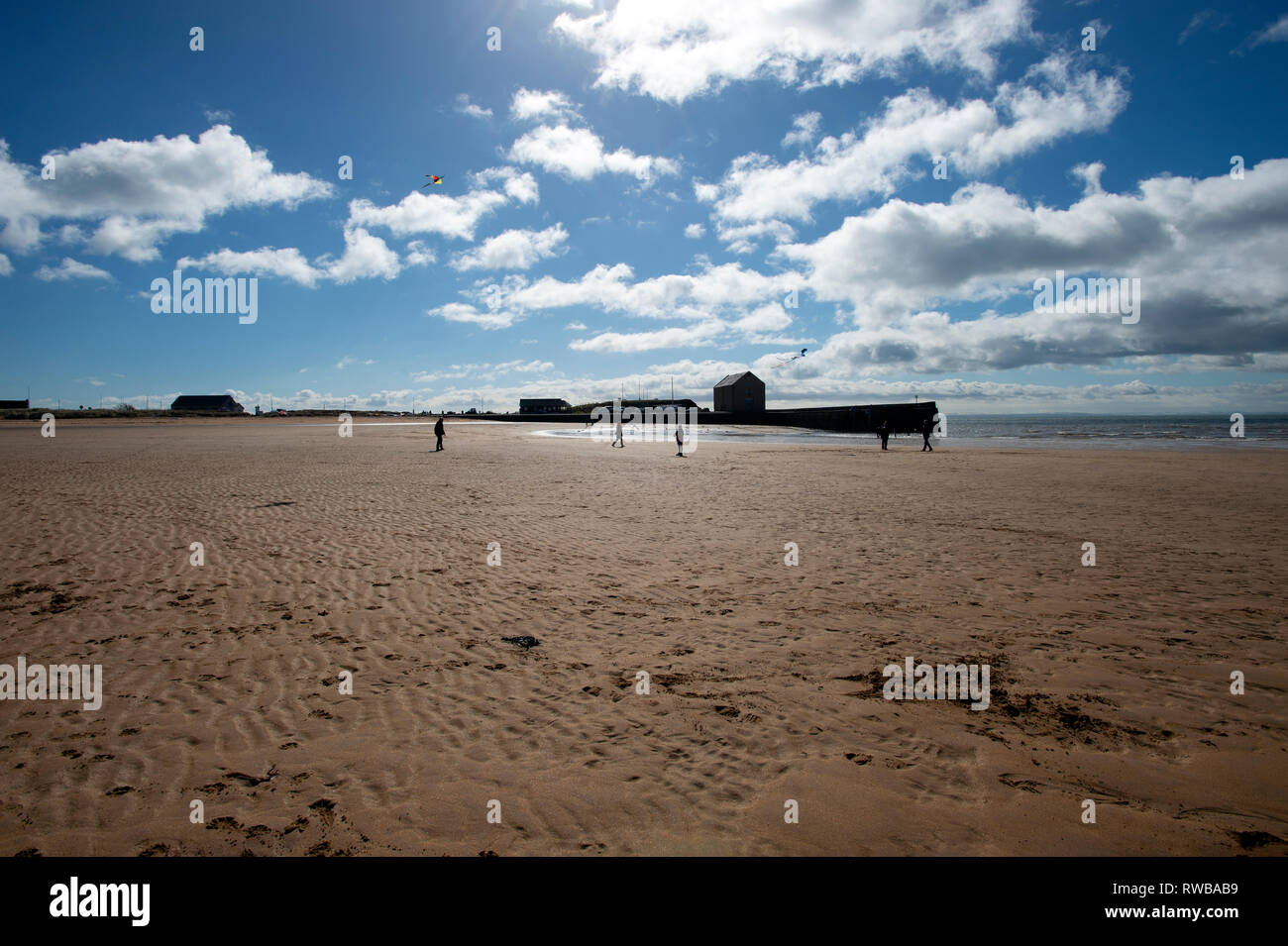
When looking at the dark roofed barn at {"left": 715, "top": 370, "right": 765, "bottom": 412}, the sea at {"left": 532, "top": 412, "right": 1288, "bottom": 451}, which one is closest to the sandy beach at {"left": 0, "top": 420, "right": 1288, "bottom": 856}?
the sea at {"left": 532, "top": 412, "right": 1288, "bottom": 451}

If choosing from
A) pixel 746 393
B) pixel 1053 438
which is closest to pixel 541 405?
pixel 746 393

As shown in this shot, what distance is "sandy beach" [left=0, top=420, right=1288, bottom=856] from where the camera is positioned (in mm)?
3928

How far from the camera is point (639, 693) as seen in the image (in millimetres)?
5734

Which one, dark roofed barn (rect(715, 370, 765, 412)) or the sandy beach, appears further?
dark roofed barn (rect(715, 370, 765, 412))

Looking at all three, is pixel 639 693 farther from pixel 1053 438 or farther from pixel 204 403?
pixel 204 403

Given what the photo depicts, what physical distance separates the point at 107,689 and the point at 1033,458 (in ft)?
120

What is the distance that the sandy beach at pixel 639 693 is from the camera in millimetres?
3928

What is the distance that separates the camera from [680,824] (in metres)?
3.93

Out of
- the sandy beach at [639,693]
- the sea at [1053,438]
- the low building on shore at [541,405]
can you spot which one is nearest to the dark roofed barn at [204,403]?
the low building on shore at [541,405]

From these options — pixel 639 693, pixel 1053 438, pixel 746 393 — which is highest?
pixel 746 393

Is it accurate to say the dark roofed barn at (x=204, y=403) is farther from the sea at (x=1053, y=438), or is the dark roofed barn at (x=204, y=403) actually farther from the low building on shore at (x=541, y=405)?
the sea at (x=1053, y=438)

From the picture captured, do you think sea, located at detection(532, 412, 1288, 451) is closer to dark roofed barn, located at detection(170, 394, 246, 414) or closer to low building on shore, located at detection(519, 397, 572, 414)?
low building on shore, located at detection(519, 397, 572, 414)
